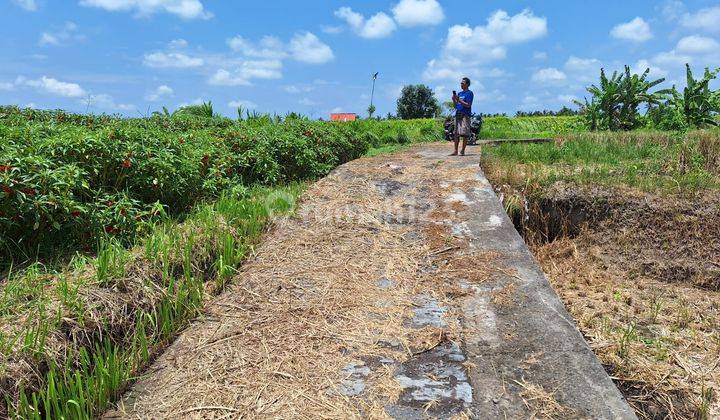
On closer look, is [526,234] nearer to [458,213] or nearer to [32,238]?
[458,213]

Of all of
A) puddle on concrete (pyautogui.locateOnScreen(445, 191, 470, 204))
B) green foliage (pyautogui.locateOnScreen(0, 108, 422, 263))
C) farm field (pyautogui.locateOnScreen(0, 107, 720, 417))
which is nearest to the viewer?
farm field (pyautogui.locateOnScreen(0, 107, 720, 417))

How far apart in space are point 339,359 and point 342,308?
1.87 ft

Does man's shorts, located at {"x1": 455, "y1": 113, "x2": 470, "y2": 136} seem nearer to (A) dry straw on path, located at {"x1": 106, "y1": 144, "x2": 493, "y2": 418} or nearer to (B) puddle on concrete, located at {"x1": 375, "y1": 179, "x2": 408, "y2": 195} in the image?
(B) puddle on concrete, located at {"x1": 375, "y1": 179, "x2": 408, "y2": 195}

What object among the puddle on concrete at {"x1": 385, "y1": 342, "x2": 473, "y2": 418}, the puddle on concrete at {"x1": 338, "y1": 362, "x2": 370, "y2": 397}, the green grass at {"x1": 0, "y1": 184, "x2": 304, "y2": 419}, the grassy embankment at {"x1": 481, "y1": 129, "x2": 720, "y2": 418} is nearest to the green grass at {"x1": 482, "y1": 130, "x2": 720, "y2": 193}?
the grassy embankment at {"x1": 481, "y1": 129, "x2": 720, "y2": 418}

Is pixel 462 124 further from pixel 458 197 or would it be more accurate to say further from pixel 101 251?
pixel 101 251

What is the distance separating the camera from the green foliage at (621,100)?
17.0m

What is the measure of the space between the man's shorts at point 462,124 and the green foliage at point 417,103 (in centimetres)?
3667

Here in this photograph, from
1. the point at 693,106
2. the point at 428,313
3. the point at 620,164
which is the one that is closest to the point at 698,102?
the point at 693,106

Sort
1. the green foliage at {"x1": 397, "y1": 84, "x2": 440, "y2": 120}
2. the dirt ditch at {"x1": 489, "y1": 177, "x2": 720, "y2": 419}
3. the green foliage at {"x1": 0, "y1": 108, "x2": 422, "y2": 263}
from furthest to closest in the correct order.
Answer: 1. the green foliage at {"x1": 397, "y1": 84, "x2": 440, "y2": 120}
2. the green foliage at {"x1": 0, "y1": 108, "x2": 422, "y2": 263}
3. the dirt ditch at {"x1": 489, "y1": 177, "x2": 720, "y2": 419}

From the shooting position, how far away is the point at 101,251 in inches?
119

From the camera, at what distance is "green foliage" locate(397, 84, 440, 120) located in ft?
147

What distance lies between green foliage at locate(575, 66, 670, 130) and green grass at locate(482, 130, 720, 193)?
8.99 meters

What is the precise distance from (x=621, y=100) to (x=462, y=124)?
1203 cm

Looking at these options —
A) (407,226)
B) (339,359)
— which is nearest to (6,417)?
(339,359)
